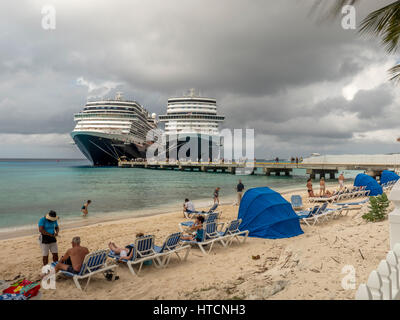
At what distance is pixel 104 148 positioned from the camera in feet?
194

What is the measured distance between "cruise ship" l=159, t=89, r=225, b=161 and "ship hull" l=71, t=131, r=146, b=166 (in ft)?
28.8

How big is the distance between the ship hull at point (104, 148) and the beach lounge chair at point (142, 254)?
175 feet

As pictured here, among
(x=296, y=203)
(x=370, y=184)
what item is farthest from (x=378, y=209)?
(x=370, y=184)

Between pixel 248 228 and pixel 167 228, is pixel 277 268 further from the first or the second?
pixel 167 228

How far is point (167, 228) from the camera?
10094 millimetres

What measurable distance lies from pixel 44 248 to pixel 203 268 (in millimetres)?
3512

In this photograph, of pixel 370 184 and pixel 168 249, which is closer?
pixel 168 249

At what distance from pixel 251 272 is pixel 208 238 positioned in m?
2.08

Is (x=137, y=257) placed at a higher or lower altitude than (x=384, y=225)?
lower

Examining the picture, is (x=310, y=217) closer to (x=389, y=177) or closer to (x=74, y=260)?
(x=74, y=260)

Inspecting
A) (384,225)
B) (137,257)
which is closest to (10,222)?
(137,257)

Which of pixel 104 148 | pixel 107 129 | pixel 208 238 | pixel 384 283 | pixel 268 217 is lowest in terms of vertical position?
pixel 208 238

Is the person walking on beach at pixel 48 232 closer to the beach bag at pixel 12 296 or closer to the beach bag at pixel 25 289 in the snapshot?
the beach bag at pixel 25 289

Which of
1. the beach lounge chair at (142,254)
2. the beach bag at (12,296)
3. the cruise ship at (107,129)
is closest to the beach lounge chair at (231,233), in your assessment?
the beach lounge chair at (142,254)
